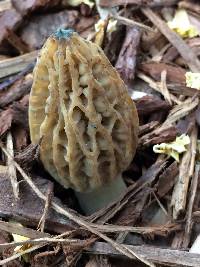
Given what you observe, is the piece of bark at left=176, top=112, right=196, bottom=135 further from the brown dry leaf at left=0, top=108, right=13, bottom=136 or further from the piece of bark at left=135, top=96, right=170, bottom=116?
the brown dry leaf at left=0, top=108, right=13, bottom=136

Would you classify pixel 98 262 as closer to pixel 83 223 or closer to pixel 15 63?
pixel 83 223

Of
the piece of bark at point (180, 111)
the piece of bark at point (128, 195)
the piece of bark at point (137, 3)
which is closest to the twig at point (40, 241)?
the piece of bark at point (128, 195)

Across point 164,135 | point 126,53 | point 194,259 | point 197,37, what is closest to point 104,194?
point 164,135

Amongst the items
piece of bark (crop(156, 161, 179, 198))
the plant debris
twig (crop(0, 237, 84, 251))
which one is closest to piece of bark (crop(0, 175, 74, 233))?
the plant debris

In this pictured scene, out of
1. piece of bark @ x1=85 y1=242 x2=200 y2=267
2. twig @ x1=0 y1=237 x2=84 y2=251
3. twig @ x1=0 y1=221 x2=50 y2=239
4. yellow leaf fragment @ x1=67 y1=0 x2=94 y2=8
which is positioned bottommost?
piece of bark @ x1=85 y1=242 x2=200 y2=267

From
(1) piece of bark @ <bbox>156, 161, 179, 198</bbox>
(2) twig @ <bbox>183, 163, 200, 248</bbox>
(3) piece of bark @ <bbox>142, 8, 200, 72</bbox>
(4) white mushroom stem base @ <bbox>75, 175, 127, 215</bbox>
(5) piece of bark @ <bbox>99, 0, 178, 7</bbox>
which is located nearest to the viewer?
(2) twig @ <bbox>183, 163, 200, 248</bbox>

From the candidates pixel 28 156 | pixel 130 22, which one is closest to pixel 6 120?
pixel 28 156

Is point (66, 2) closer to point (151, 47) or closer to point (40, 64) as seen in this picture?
point (151, 47)
